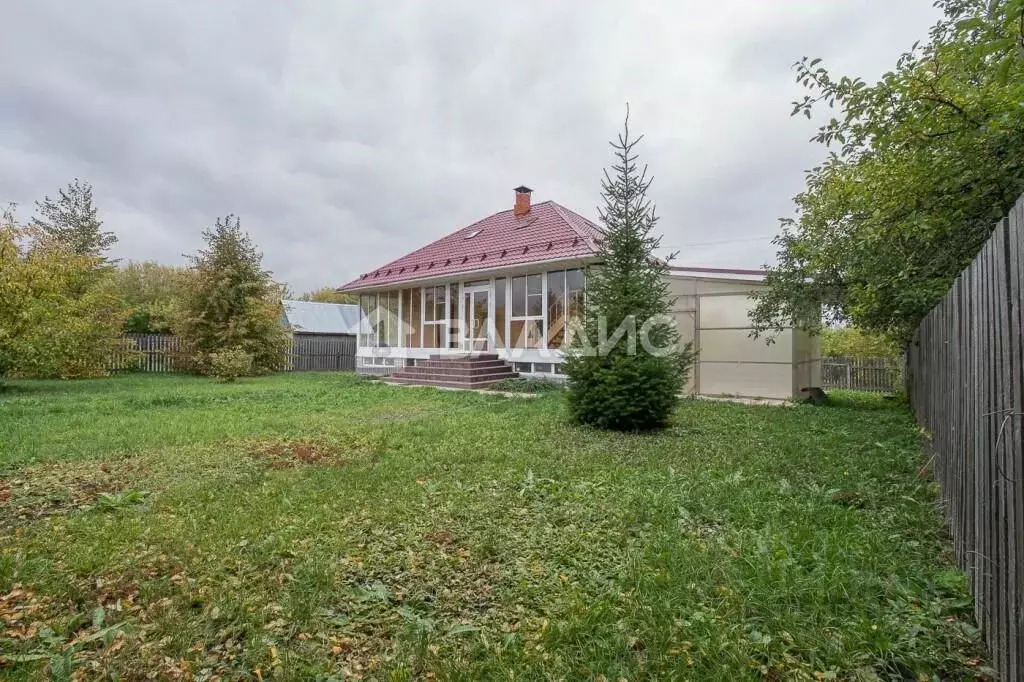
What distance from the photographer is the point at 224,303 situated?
17.8 meters

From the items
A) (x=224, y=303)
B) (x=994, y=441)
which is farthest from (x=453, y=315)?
(x=994, y=441)

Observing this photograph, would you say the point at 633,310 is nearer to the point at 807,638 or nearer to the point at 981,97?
the point at 981,97

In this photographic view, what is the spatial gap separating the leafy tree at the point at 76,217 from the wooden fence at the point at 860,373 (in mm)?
31008

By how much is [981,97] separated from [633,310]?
4.07 metres

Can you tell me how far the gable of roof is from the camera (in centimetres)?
3022

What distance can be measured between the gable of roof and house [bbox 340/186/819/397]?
12.2 meters

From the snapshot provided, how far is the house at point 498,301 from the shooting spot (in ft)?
42.1

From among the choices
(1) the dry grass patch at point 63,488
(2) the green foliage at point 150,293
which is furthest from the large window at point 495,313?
(1) the dry grass patch at point 63,488

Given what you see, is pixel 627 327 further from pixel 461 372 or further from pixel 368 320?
pixel 368 320

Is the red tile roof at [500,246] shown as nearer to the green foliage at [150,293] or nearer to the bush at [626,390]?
the bush at [626,390]

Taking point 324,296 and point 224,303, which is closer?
point 224,303

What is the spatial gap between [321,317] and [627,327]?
28.7m

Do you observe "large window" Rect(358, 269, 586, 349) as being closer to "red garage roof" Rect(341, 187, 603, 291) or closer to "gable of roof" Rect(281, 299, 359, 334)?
"red garage roof" Rect(341, 187, 603, 291)

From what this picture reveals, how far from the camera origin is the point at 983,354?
2.27 meters
